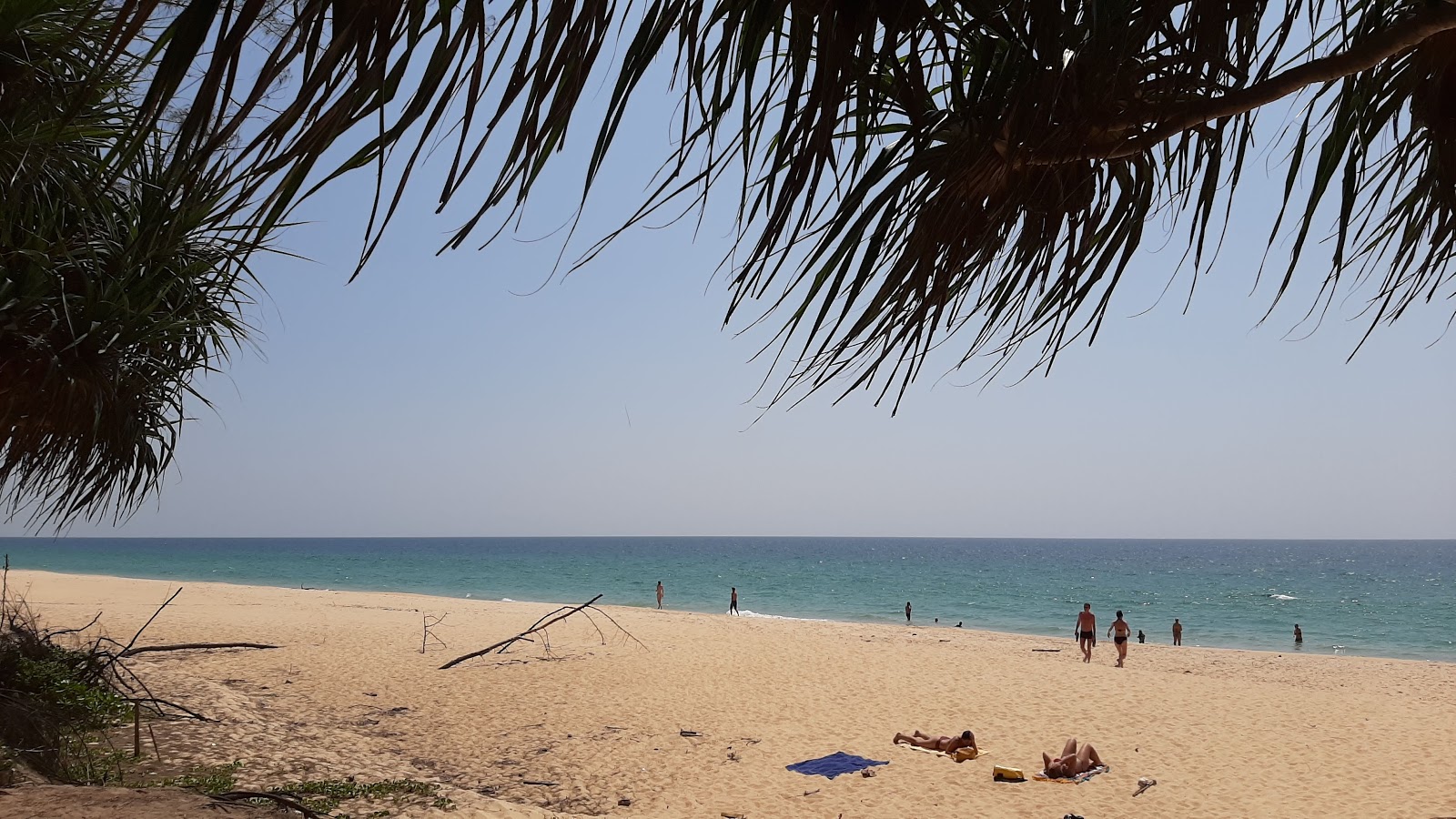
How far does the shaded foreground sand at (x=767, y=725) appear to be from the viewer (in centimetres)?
841

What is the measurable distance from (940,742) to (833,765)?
157 cm

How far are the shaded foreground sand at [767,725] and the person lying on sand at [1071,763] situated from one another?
0.27 m

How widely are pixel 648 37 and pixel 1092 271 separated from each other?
3.22 feet

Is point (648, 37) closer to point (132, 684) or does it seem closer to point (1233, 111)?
point (1233, 111)

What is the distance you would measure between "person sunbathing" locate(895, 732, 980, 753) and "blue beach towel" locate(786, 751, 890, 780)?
2.60ft

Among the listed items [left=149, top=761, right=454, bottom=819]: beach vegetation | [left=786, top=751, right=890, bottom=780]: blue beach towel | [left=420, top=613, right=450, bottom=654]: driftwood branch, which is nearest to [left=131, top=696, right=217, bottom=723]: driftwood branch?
[left=149, top=761, right=454, bottom=819]: beach vegetation

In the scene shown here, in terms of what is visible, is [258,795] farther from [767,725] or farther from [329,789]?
[767,725]

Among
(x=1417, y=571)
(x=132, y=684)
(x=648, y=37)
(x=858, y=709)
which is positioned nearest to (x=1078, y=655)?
(x=858, y=709)

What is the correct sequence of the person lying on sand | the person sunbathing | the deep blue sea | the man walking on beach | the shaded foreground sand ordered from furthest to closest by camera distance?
the deep blue sea → the man walking on beach → the person sunbathing → the person lying on sand → the shaded foreground sand

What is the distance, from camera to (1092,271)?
66.4 inches

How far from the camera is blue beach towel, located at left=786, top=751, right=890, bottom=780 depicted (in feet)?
30.7

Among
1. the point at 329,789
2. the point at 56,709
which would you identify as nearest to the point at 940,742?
the point at 329,789

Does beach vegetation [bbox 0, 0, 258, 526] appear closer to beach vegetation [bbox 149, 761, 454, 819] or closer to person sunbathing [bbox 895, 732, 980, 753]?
beach vegetation [bbox 149, 761, 454, 819]

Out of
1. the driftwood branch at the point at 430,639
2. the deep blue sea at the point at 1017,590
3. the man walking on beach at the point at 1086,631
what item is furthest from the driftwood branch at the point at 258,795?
the deep blue sea at the point at 1017,590
